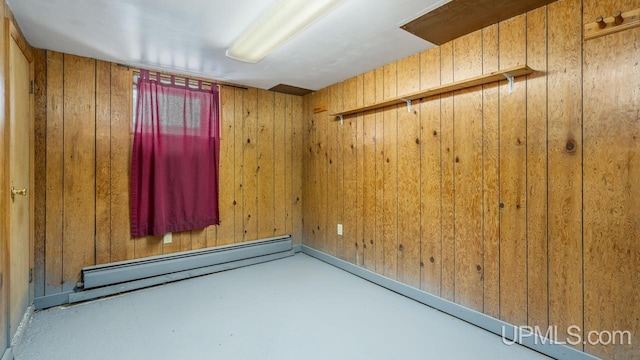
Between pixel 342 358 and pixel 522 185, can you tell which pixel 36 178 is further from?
pixel 522 185

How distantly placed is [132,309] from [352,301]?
1876mm

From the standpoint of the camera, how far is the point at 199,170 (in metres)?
3.18

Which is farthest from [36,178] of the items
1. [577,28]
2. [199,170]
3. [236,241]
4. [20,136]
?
[577,28]

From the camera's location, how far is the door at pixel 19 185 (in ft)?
5.91

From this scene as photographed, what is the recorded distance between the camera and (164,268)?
115 inches

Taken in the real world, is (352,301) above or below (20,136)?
below

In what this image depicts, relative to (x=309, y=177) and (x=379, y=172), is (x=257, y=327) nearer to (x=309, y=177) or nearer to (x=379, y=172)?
(x=379, y=172)

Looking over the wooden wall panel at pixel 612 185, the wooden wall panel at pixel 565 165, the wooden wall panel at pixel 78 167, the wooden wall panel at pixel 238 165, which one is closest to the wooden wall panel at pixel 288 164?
the wooden wall panel at pixel 238 165

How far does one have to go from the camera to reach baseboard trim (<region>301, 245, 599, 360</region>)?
1.72 metres

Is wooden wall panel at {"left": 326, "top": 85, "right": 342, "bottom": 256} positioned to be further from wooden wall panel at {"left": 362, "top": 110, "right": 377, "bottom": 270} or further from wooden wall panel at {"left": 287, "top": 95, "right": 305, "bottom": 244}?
wooden wall panel at {"left": 287, "top": 95, "right": 305, "bottom": 244}

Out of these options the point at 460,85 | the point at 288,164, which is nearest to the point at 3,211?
the point at 288,164

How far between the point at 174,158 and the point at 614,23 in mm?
3547

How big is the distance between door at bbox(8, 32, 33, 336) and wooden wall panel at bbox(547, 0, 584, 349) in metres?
3.38

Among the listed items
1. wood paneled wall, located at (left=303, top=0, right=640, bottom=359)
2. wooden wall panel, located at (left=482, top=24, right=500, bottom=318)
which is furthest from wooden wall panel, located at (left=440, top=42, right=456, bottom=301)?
wooden wall panel, located at (left=482, top=24, right=500, bottom=318)
